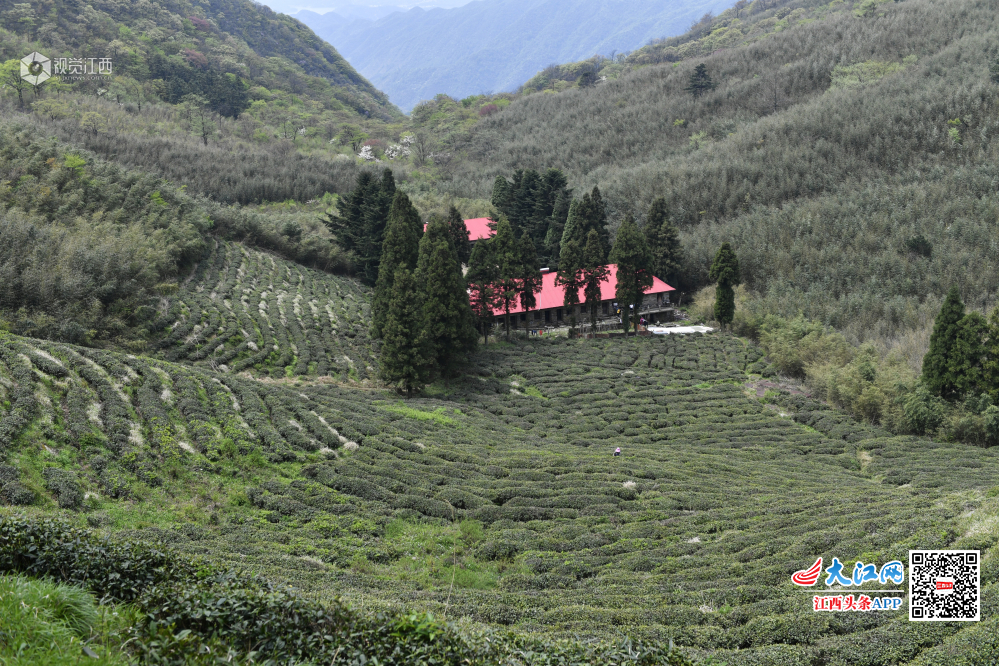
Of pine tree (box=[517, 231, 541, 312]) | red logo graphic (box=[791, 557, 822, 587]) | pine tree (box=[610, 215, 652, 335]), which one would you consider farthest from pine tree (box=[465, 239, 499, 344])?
red logo graphic (box=[791, 557, 822, 587])

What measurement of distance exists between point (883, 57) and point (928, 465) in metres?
78.7

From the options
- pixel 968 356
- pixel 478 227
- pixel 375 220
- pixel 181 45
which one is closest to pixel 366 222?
pixel 375 220

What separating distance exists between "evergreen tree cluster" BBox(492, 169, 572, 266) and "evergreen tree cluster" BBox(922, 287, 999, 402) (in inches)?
1409

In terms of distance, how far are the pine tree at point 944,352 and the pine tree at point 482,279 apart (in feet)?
92.6

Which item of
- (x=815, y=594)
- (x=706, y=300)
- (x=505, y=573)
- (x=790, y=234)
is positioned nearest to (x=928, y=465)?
(x=815, y=594)

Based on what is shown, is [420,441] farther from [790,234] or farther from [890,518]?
[790,234]

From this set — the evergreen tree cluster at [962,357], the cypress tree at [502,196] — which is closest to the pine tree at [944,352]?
the evergreen tree cluster at [962,357]

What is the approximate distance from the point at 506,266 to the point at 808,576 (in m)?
34.7

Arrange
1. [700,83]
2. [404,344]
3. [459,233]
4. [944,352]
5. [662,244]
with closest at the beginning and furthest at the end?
[944,352], [404,344], [662,244], [459,233], [700,83]

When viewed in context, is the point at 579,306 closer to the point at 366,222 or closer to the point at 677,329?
the point at 677,329

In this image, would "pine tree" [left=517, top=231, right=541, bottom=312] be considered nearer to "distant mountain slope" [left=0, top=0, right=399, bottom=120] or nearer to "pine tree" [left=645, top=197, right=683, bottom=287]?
"pine tree" [left=645, top=197, right=683, bottom=287]

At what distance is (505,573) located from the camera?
1591cm

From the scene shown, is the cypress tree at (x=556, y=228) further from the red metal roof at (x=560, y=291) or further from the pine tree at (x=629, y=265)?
the pine tree at (x=629, y=265)

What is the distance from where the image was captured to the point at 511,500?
2050 centimetres
